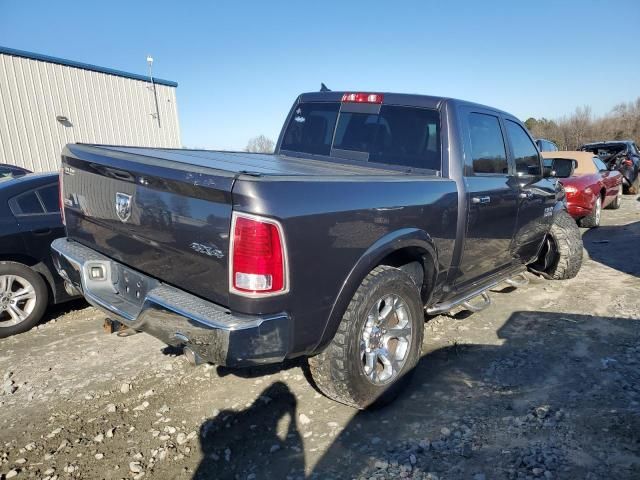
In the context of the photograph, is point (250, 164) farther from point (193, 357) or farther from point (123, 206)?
point (193, 357)

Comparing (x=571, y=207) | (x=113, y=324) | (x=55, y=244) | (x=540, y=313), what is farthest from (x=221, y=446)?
(x=571, y=207)

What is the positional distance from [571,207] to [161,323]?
857cm

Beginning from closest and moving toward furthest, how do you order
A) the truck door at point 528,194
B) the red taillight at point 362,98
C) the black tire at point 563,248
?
the red taillight at point 362,98, the truck door at point 528,194, the black tire at point 563,248

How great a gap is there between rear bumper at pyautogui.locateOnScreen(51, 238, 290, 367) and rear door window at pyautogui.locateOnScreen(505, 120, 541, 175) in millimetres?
3216

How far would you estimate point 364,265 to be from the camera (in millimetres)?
2527

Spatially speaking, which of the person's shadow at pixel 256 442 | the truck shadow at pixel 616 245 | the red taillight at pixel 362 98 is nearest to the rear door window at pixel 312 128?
the red taillight at pixel 362 98

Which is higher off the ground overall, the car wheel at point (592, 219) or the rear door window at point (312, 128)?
the rear door window at point (312, 128)

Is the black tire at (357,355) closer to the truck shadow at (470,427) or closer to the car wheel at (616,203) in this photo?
the truck shadow at (470,427)

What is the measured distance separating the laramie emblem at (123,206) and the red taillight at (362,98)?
2.21 meters

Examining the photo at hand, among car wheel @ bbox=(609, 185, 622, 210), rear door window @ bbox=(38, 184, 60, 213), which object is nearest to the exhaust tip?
rear door window @ bbox=(38, 184, 60, 213)

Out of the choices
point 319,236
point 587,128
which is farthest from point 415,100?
point 587,128

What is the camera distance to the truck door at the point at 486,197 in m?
3.50

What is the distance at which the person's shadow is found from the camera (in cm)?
238

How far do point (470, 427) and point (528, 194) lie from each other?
2513mm
